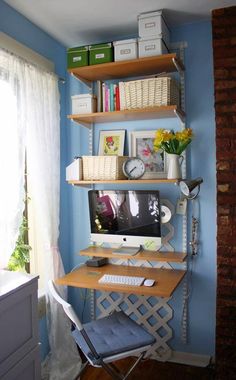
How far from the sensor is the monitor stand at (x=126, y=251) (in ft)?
7.96

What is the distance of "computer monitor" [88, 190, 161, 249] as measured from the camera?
234 cm

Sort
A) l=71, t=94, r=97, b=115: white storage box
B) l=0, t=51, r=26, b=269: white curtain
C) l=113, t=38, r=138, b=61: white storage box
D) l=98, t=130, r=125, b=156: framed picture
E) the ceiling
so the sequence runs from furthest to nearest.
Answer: l=98, t=130, r=125, b=156: framed picture
l=71, t=94, r=97, b=115: white storage box
l=113, t=38, r=138, b=61: white storage box
the ceiling
l=0, t=51, r=26, b=269: white curtain

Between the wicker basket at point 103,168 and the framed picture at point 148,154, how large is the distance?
0.14 metres

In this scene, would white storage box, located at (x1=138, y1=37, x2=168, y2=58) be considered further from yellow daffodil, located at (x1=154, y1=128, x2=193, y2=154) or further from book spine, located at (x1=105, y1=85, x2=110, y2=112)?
yellow daffodil, located at (x1=154, y1=128, x2=193, y2=154)

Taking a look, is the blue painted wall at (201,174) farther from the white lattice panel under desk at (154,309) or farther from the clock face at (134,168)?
the clock face at (134,168)

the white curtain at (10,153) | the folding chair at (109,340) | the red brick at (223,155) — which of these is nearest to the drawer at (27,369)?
the folding chair at (109,340)

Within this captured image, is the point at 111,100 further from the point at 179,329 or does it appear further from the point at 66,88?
the point at 179,329

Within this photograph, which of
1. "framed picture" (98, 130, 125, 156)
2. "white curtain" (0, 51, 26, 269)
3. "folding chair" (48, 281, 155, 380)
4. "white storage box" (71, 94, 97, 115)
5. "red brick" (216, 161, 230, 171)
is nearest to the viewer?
"folding chair" (48, 281, 155, 380)

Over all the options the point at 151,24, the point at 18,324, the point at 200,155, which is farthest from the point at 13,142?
the point at 200,155

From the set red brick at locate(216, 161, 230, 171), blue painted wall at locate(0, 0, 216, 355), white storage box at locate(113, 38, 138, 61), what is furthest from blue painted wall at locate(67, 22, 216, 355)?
white storage box at locate(113, 38, 138, 61)

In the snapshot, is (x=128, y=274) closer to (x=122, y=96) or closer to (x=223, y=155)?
(x=223, y=155)

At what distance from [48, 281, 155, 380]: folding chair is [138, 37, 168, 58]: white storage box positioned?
1.53 meters

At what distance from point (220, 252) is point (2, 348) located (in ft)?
4.53

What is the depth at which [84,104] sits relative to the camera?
8.11 ft
